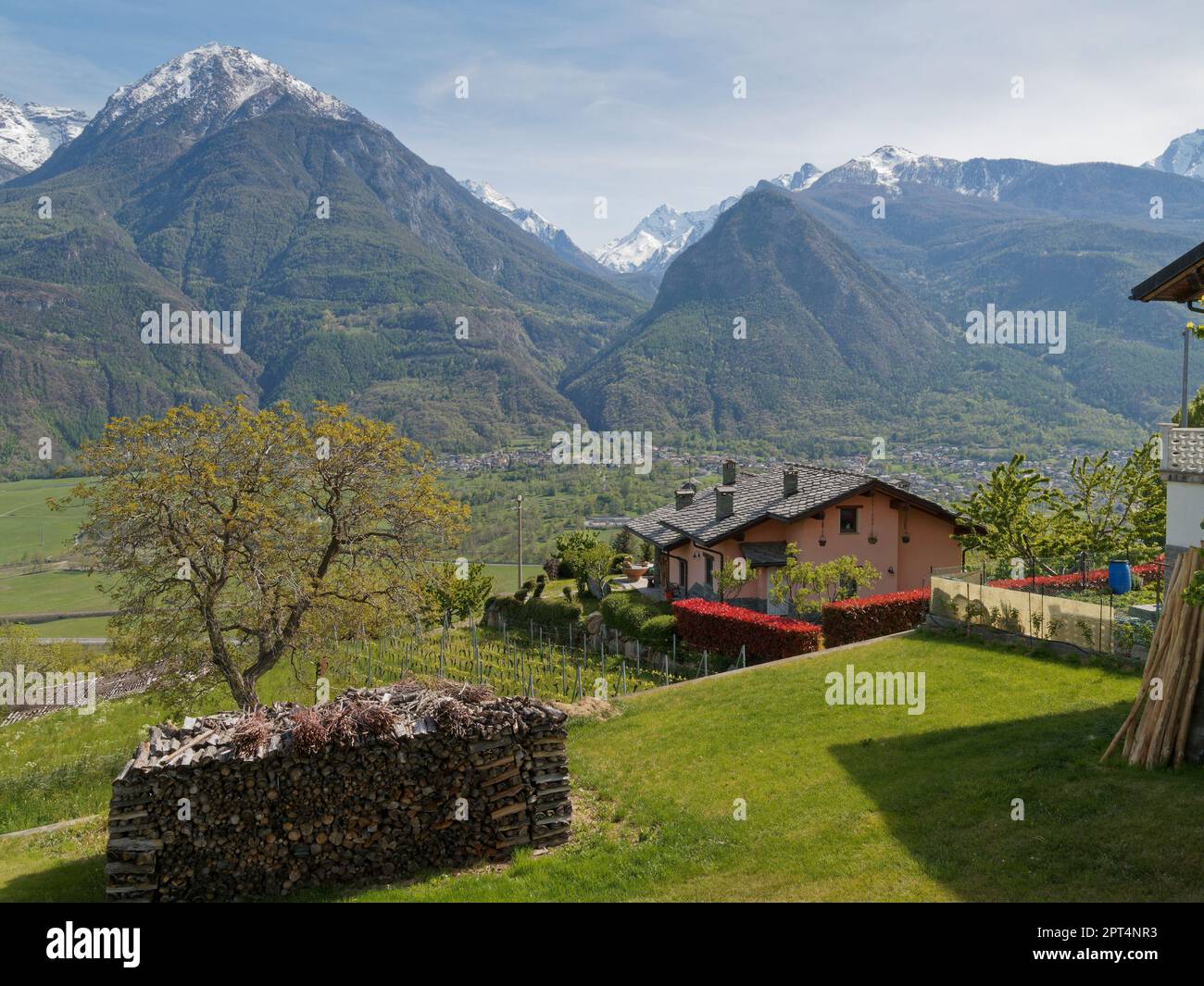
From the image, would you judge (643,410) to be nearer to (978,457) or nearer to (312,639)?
(978,457)

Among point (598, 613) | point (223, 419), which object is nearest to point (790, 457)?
point (598, 613)

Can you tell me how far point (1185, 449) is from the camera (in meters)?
14.1

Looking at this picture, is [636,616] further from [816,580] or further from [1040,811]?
[1040,811]

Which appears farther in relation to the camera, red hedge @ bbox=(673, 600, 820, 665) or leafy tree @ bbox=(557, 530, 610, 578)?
leafy tree @ bbox=(557, 530, 610, 578)

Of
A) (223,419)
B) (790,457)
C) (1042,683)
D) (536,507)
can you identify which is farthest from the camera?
(790,457)

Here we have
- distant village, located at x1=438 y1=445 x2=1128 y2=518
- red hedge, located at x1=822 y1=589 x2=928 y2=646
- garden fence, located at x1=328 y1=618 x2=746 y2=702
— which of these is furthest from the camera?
distant village, located at x1=438 y1=445 x2=1128 y2=518

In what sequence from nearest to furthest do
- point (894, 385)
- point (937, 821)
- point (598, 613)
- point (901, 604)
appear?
point (937, 821), point (901, 604), point (598, 613), point (894, 385)

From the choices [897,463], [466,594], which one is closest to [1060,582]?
[466,594]

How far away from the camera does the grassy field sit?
31.3ft

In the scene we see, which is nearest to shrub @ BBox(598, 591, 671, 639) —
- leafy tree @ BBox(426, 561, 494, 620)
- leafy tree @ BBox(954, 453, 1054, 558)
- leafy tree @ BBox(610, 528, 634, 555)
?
leafy tree @ BBox(426, 561, 494, 620)

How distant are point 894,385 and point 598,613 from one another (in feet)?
506

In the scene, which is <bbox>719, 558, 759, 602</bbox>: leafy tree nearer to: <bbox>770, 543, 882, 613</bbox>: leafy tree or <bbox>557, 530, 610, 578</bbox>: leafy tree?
<bbox>770, 543, 882, 613</bbox>: leafy tree

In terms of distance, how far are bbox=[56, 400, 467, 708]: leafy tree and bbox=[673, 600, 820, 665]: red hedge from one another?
9805 mm
